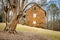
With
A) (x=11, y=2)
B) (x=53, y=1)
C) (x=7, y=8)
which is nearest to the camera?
(x=11, y=2)

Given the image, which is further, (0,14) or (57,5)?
(0,14)

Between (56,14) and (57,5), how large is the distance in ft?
7.39

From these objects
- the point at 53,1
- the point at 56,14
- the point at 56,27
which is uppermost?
the point at 53,1

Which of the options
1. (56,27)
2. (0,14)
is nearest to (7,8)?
(56,27)

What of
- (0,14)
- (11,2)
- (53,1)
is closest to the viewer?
(11,2)

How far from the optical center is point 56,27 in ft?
71.3

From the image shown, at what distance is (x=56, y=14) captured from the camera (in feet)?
74.7

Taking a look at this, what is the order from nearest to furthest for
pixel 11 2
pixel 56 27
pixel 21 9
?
pixel 21 9 < pixel 11 2 < pixel 56 27

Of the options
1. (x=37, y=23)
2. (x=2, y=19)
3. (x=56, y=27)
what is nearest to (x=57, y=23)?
(x=56, y=27)

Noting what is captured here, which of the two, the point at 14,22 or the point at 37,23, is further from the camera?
the point at 37,23

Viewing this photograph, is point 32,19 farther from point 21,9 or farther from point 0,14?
point 21,9

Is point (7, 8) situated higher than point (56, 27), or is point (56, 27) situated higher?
point (7, 8)

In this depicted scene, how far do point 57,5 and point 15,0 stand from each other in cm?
1009

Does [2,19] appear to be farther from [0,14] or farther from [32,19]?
[32,19]
